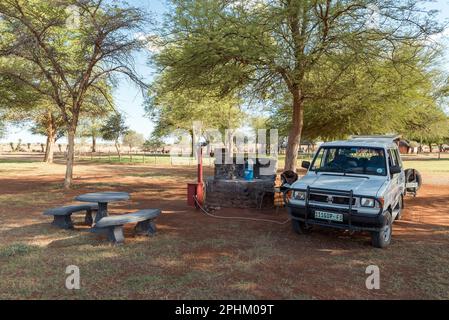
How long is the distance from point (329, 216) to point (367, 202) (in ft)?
2.46

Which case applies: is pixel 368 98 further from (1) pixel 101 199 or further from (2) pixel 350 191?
(1) pixel 101 199

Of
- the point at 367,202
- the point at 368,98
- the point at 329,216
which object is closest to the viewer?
the point at 367,202

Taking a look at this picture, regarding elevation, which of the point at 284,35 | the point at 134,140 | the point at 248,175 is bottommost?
the point at 248,175

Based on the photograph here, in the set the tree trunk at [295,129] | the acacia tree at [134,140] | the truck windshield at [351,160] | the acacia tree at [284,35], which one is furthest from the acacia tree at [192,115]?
the acacia tree at [134,140]

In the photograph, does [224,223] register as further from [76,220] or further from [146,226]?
[76,220]

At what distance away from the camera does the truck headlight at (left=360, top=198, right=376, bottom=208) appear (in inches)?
238

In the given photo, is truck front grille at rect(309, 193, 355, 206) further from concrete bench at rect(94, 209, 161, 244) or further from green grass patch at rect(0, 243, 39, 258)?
green grass patch at rect(0, 243, 39, 258)

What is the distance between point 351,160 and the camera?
25.0 feet

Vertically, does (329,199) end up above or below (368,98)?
below

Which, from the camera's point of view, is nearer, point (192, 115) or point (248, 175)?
point (248, 175)

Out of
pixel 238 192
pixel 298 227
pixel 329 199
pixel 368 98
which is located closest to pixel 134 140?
pixel 368 98

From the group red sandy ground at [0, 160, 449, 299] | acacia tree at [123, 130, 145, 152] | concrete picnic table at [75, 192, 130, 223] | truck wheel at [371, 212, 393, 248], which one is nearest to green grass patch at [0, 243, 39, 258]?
red sandy ground at [0, 160, 449, 299]

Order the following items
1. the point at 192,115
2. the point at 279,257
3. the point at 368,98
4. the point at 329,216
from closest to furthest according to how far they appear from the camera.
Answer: the point at 279,257 < the point at 329,216 < the point at 368,98 < the point at 192,115

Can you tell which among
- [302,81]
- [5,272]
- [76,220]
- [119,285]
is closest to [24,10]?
[76,220]
